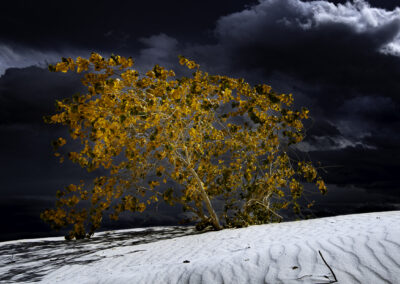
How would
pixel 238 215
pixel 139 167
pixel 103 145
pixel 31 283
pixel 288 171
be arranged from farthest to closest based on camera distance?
pixel 288 171 → pixel 238 215 → pixel 139 167 → pixel 103 145 → pixel 31 283

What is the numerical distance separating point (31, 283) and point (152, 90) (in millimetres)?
4013

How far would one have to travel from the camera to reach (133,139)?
7.62 metres

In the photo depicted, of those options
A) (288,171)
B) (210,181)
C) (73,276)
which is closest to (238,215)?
(210,181)

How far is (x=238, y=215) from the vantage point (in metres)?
9.09

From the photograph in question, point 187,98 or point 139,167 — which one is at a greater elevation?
point 187,98

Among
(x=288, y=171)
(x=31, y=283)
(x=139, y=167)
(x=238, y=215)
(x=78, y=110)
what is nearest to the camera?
(x=31, y=283)

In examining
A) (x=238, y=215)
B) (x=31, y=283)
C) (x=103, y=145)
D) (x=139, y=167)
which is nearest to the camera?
(x=31, y=283)

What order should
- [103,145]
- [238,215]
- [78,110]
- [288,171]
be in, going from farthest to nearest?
[288,171], [238,215], [103,145], [78,110]

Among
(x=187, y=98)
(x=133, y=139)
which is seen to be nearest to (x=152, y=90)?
(x=187, y=98)

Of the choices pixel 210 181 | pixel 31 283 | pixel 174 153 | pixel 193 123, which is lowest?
pixel 31 283

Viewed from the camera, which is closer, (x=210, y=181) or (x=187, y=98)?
(x=187, y=98)

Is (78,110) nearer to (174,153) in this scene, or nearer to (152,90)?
(152,90)

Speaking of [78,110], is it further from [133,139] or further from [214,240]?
[214,240]

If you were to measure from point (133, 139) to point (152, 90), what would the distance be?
4.66ft
